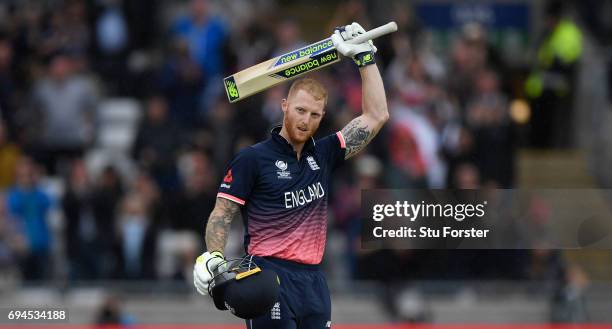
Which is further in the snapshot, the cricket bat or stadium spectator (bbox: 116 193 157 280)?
stadium spectator (bbox: 116 193 157 280)

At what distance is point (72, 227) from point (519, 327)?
4.85 meters

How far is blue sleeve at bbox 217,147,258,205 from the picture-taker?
8.19 meters

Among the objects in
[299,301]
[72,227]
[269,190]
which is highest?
[72,227]

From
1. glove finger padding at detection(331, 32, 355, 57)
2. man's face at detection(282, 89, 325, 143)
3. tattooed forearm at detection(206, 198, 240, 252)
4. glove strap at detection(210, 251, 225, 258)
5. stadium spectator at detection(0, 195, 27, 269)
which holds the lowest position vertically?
glove strap at detection(210, 251, 225, 258)

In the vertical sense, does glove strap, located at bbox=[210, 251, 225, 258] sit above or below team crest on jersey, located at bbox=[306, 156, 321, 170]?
below

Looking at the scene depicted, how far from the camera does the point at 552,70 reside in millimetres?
17203

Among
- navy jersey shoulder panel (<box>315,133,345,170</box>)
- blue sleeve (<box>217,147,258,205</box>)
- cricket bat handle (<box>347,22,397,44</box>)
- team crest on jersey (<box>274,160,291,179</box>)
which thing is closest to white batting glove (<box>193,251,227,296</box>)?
blue sleeve (<box>217,147,258,205</box>)

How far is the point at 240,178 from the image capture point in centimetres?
818

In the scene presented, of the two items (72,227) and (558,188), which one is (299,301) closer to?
(72,227)

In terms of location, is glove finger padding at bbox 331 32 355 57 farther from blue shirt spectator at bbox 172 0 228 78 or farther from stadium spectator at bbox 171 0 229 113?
blue shirt spectator at bbox 172 0 228 78

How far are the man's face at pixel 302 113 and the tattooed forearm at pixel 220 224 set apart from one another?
0.58 metres

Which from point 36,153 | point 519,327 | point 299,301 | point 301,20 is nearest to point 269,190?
point 299,301

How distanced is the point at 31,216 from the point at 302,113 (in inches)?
290

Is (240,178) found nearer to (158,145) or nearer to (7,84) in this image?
(158,145)
